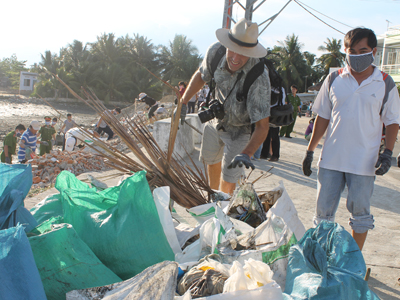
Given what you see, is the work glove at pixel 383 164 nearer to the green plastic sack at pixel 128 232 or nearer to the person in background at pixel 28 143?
the green plastic sack at pixel 128 232

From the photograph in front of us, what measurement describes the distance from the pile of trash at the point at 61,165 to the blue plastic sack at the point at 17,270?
5.90 m

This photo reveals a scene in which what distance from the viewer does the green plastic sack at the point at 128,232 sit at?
1.63 metres

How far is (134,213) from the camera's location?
1.67 metres

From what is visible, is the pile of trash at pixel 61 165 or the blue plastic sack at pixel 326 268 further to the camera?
the pile of trash at pixel 61 165

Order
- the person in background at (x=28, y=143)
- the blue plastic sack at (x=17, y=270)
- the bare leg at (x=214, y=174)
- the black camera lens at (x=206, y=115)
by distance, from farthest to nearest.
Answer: the person in background at (x=28, y=143)
the bare leg at (x=214, y=174)
the black camera lens at (x=206, y=115)
the blue plastic sack at (x=17, y=270)

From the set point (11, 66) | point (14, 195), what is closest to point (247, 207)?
point (14, 195)

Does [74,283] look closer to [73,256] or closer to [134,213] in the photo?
[73,256]

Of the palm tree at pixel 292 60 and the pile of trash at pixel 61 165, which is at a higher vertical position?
the palm tree at pixel 292 60

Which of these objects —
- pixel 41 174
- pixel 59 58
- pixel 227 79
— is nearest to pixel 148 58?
pixel 59 58

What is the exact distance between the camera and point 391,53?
3397cm

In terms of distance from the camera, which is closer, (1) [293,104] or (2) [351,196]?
(2) [351,196]

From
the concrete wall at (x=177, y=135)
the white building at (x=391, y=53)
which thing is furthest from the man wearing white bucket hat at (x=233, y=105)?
the white building at (x=391, y=53)

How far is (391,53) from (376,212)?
119ft

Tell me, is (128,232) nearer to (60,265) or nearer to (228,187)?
(60,265)
